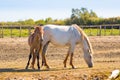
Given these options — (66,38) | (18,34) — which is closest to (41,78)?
(66,38)

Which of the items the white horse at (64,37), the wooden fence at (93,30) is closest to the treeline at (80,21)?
the wooden fence at (93,30)

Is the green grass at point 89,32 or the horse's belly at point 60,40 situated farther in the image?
the green grass at point 89,32

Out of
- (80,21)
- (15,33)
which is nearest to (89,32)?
(15,33)

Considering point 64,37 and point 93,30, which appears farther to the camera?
point 93,30

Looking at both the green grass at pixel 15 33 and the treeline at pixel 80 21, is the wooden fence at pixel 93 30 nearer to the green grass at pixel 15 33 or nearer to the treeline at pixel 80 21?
the green grass at pixel 15 33

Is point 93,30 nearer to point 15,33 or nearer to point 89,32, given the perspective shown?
point 89,32

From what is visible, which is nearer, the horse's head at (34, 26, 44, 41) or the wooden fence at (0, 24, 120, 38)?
the horse's head at (34, 26, 44, 41)

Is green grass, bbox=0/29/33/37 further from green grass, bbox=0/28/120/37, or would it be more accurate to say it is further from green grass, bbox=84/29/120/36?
green grass, bbox=84/29/120/36

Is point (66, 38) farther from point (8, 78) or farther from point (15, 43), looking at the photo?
point (15, 43)

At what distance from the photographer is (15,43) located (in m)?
27.5

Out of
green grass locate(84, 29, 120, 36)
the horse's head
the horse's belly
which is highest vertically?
the horse's head

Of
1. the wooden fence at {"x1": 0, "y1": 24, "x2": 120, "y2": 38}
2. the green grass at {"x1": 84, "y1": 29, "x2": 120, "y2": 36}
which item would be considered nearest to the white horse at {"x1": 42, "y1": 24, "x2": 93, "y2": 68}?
the wooden fence at {"x1": 0, "y1": 24, "x2": 120, "y2": 38}

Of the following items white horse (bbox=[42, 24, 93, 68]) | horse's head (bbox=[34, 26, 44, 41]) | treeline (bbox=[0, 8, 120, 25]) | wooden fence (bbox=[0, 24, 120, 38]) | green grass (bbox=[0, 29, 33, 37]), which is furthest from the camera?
treeline (bbox=[0, 8, 120, 25])

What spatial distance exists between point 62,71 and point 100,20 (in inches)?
1503
